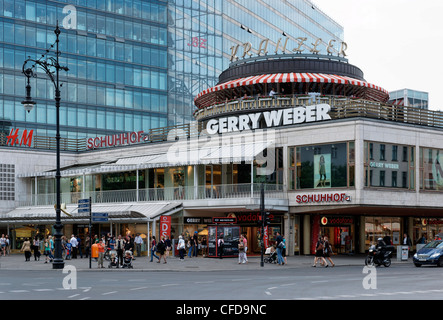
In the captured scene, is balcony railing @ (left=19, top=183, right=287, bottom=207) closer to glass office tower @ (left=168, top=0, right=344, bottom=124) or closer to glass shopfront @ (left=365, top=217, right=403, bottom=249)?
glass shopfront @ (left=365, top=217, right=403, bottom=249)

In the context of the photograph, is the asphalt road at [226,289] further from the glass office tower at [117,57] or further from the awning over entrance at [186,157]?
the glass office tower at [117,57]

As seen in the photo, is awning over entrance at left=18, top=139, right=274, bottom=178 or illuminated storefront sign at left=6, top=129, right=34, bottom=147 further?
illuminated storefront sign at left=6, top=129, right=34, bottom=147

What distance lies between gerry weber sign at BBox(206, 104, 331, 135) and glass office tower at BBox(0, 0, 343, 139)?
37.3 m

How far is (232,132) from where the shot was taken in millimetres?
50031

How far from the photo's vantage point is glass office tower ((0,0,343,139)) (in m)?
81.2

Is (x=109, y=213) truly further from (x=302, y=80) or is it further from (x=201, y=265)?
(x=302, y=80)

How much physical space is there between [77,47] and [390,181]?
169ft

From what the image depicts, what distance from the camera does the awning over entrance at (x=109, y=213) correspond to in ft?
156

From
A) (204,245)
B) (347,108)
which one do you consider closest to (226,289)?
(347,108)

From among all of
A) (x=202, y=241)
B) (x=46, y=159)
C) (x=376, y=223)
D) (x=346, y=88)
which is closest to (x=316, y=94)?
(x=346, y=88)

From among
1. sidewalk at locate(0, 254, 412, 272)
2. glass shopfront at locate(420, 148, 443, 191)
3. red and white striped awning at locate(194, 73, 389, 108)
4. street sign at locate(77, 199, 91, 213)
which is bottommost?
sidewalk at locate(0, 254, 412, 272)

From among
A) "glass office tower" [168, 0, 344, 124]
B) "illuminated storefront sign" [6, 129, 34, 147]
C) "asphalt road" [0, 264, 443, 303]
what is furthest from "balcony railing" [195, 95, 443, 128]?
"glass office tower" [168, 0, 344, 124]

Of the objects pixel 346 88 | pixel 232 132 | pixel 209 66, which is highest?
pixel 209 66
